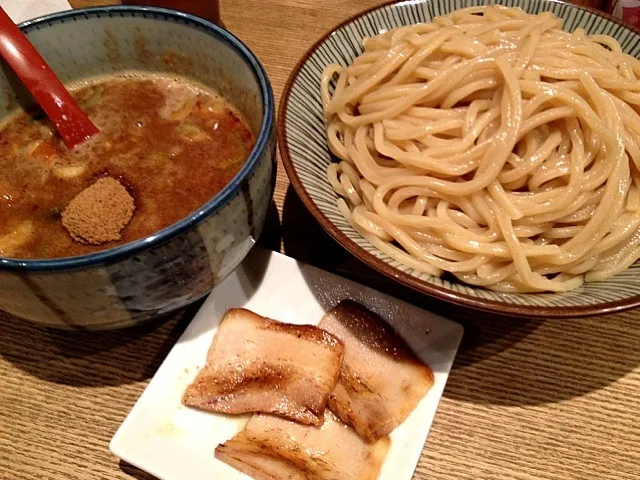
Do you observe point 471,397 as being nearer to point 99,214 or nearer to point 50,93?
point 99,214

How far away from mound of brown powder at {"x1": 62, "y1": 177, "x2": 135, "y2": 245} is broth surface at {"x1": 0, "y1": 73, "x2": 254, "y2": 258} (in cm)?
1

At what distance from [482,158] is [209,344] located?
786mm

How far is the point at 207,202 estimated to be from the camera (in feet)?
3.06

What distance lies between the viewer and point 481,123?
1.34 m

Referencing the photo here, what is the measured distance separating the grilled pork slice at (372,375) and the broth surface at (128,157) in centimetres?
43

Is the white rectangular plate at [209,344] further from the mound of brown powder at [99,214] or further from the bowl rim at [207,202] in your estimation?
the bowl rim at [207,202]

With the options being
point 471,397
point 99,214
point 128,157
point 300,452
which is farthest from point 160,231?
point 471,397

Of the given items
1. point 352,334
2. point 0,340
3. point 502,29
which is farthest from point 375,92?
point 0,340

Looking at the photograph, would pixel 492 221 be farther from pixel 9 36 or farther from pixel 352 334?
pixel 9 36

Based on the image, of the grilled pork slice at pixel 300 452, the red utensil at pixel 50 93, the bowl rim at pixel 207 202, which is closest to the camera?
the bowl rim at pixel 207 202

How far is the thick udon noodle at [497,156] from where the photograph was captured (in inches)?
49.1

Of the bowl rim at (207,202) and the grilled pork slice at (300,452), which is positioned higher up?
the bowl rim at (207,202)

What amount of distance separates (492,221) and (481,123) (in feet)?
0.82

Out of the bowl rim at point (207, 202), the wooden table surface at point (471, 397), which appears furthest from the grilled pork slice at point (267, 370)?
the bowl rim at point (207, 202)
